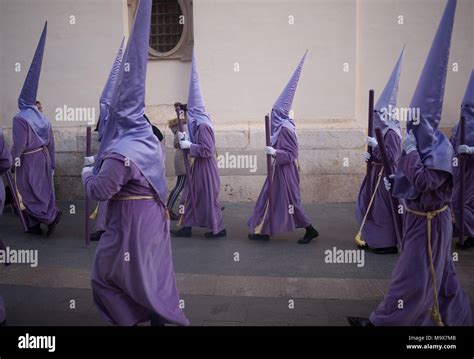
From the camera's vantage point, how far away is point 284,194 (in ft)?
23.4

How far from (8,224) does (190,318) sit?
4.90 metres

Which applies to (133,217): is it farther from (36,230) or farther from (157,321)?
(36,230)

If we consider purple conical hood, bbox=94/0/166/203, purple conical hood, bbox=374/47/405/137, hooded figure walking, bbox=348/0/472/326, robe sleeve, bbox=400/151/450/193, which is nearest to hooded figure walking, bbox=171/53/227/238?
purple conical hood, bbox=374/47/405/137

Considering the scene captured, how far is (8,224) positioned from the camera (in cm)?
842

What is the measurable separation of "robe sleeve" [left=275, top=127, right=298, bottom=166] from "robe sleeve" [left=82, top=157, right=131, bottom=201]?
11.6ft

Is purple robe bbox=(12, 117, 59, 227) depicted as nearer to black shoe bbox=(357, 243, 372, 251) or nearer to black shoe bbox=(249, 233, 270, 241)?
black shoe bbox=(249, 233, 270, 241)

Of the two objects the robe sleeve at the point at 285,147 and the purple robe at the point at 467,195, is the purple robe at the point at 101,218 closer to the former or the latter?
the robe sleeve at the point at 285,147

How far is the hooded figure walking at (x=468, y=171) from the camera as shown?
265 inches

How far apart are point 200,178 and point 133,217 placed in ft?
11.9

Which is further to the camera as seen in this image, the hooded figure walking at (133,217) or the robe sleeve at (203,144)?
the robe sleeve at (203,144)

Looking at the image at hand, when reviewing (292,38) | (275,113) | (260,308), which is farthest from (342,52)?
(260,308)

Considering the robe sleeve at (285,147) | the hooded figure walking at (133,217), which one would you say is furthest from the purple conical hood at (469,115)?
the hooded figure walking at (133,217)

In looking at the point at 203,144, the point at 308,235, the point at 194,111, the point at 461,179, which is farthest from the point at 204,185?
the point at 461,179
